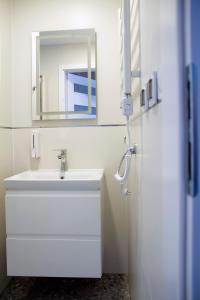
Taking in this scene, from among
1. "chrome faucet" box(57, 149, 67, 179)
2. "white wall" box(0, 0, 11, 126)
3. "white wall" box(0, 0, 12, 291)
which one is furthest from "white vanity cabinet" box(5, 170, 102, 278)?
"white wall" box(0, 0, 11, 126)

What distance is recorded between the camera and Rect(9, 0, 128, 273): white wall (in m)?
1.71

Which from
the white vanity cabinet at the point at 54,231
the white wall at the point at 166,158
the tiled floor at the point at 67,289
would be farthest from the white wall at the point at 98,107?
the white wall at the point at 166,158

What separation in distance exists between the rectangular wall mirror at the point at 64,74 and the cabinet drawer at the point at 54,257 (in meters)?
0.89

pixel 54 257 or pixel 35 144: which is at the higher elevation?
pixel 35 144

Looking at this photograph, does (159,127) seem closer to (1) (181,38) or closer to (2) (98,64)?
(1) (181,38)

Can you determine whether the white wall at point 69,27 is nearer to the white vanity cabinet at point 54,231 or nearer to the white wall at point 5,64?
the white wall at point 5,64

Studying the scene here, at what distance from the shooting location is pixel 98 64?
5.65 feet

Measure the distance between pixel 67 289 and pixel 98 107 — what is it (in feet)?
4.28

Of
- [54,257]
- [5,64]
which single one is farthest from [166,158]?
[5,64]

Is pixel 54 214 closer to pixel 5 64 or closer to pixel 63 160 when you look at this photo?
pixel 63 160

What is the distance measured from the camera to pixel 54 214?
4.27 ft

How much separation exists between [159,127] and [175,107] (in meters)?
0.16

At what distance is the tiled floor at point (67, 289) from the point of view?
150 cm

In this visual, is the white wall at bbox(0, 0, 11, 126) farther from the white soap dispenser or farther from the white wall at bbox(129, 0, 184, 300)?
the white wall at bbox(129, 0, 184, 300)
